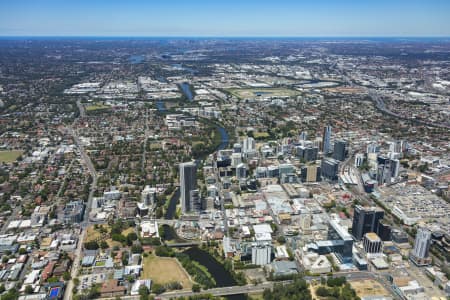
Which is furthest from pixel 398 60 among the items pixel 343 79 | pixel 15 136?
pixel 15 136

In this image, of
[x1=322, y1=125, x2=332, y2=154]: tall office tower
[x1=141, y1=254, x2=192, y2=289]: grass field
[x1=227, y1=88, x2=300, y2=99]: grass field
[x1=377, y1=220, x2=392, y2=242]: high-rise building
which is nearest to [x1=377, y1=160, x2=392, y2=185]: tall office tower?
[x1=322, y1=125, x2=332, y2=154]: tall office tower

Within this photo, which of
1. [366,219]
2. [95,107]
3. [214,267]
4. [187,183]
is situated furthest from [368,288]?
[95,107]

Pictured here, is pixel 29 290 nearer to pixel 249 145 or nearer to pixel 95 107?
pixel 249 145

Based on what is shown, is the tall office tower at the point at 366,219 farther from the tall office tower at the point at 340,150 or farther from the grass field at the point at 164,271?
the tall office tower at the point at 340,150

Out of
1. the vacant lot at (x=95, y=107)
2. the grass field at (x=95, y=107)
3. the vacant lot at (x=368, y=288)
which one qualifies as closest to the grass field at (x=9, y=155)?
the vacant lot at (x=95, y=107)

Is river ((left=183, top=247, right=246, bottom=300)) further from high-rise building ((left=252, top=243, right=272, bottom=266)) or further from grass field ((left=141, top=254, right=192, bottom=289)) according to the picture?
high-rise building ((left=252, top=243, right=272, bottom=266))

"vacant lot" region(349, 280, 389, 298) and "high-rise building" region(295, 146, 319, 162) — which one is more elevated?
"high-rise building" region(295, 146, 319, 162)

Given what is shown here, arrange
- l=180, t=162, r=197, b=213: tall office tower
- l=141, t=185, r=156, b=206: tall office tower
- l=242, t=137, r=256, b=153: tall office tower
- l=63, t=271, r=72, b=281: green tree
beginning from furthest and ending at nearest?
1. l=242, t=137, r=256, b=153: tall office tower
2. l=141, t=185, r=156, b=206: tall office tower
3. l=180, t=162, r=197, b=213: tall office tower
4. l=63, t=271, r=72, b=281: green tree
